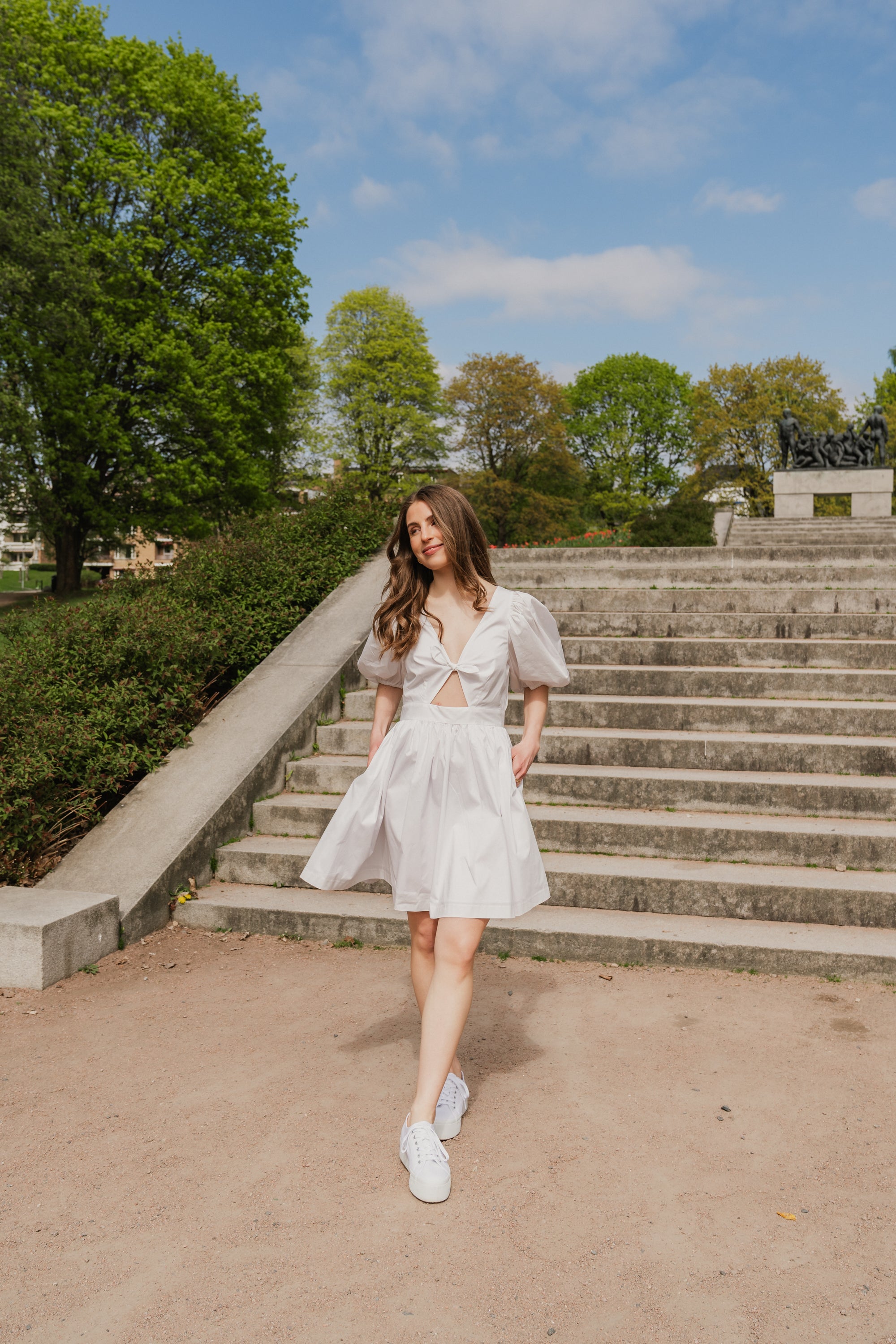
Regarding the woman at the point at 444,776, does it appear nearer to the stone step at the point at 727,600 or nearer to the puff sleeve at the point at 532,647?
the puff sleeve at the point at 532,647

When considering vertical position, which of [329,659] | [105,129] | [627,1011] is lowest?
[627,1011]

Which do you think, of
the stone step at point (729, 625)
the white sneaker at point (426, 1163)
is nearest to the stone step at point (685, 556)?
the stone step at point (729, 625)

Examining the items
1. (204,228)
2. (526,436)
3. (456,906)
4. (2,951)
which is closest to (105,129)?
(204,228)

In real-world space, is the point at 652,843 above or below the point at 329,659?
below

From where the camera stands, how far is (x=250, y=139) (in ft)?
76.9

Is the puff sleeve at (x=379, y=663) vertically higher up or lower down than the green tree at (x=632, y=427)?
lower down

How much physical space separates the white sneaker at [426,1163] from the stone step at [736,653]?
4.15 metres

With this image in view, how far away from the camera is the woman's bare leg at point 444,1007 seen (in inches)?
103

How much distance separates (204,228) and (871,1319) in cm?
2489

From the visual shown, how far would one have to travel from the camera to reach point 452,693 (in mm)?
2885

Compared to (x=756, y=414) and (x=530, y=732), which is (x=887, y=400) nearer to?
(x=756, y=414)

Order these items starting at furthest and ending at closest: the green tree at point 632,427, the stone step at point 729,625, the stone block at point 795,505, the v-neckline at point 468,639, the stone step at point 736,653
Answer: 1. the green tree at point 632,427
2. the stone block at point 795,505
3. the stone step at point 729,625
4. the stone step at point 736,653
5. the v-neckline at point 468,639

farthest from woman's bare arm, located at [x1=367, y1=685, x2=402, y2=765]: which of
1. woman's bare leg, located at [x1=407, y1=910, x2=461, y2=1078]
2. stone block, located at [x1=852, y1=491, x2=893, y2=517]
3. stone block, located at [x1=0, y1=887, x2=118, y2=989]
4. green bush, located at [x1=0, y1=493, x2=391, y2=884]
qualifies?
stone block, located at [x1=852, y1=491, x2=893, y2=517]

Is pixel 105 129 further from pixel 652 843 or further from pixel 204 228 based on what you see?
pixel 652 843
